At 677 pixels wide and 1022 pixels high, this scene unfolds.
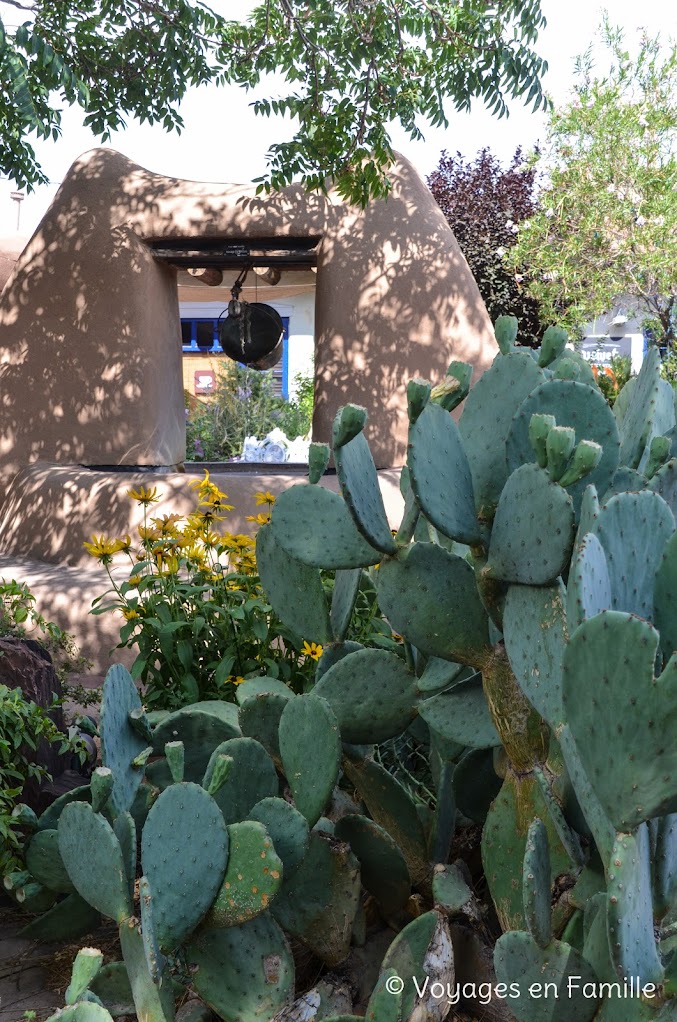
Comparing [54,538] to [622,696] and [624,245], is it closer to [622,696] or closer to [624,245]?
[622,696]

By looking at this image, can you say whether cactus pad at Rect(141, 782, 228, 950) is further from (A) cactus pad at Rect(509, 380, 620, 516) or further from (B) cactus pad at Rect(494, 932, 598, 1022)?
(A) cactus pad at Rect(509, 380, 620, 516)

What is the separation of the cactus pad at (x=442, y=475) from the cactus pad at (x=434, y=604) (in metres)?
0.09

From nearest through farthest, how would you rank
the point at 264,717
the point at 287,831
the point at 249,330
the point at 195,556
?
the point at 287,831
the point at 264,717
the point at 195,556
the point at 249,330

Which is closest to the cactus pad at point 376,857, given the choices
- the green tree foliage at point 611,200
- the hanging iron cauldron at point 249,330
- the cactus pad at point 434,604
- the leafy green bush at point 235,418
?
the cactus pad at point 434,604

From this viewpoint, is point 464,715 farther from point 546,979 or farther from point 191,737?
point 191,737

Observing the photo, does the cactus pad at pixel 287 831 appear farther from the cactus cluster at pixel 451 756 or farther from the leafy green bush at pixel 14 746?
the leafy green bush at pixel 14 746

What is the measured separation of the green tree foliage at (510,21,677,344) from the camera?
36.7 ft

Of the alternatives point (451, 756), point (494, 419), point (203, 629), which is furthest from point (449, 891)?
point (203, 629)

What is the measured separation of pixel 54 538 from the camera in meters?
6.09

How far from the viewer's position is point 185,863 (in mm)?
1529

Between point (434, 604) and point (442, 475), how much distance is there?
239mm

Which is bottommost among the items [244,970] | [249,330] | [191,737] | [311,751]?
[244,970]

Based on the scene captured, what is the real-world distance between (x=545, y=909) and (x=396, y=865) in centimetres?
59

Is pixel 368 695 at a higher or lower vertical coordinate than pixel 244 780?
higher
